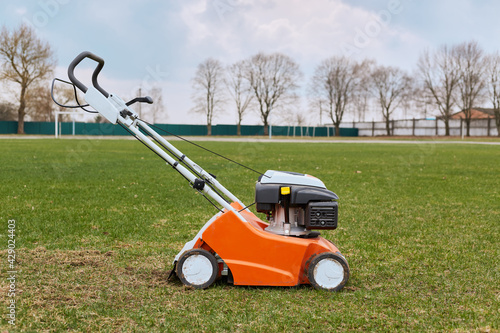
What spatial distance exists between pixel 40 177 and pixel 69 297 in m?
8.86

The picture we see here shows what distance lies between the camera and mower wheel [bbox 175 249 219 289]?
4145 millimetres

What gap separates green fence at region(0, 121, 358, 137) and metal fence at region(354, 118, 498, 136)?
5.12 meters

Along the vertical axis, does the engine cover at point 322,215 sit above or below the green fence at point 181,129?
below

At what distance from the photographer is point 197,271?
415 centimetres

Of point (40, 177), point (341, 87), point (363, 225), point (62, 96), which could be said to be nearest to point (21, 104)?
point (62, 96)

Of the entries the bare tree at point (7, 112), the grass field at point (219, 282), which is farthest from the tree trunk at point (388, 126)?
the grass field at point (219, 282)

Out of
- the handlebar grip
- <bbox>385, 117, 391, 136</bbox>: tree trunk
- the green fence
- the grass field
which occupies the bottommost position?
the grass field

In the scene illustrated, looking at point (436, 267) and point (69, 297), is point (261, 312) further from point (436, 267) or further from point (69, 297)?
point (436, 267)

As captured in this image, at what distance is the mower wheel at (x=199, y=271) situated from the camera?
4.14 m

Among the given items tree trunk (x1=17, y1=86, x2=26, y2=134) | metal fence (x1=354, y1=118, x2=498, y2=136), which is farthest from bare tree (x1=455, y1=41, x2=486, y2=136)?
tree trunk (x1=17, y1=86, x2=26, y2=134)

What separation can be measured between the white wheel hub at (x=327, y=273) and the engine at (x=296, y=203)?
0.29 metres

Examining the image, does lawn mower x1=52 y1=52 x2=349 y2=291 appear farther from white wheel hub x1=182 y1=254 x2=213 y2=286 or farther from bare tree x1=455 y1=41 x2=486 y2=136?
bare tree x1=455 y1=41 x2=486 y2=136

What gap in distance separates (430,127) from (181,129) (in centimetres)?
3744

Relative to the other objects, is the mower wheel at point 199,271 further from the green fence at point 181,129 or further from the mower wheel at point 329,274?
the green fence at point 181,129
